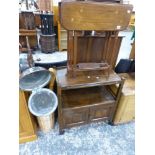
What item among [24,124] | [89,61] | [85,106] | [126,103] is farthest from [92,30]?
[24,124]

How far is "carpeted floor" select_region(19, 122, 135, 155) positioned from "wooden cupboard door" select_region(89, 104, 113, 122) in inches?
6.8

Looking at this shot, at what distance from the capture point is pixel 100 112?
1577 millimetres

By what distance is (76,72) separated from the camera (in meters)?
1.35

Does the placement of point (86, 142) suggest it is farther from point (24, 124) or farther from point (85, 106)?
point (24, 124)

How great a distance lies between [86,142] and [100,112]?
37 centimetres

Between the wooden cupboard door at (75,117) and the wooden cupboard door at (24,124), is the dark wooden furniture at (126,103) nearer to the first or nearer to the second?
the wooden cupboard door at (75,117)

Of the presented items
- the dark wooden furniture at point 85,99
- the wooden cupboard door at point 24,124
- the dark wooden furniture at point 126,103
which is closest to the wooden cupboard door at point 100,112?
the dark wooden furniture at point 85,99

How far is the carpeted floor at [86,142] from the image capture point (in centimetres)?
147

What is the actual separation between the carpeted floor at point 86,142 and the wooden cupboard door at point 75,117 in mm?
167

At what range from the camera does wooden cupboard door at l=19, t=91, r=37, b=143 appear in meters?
1.26
